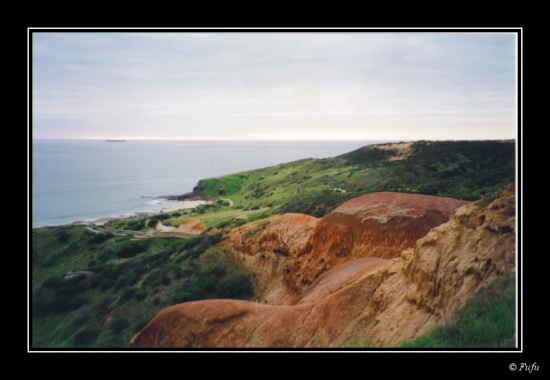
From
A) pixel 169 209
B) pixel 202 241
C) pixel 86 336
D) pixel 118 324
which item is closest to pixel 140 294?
pixel 118 324

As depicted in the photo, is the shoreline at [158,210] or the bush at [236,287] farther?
the shoreline at [158,210]

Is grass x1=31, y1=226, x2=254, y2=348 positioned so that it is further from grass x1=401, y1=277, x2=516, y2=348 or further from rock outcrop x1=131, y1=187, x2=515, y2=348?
grass x1=401, y1=277, x2=516, y2=348

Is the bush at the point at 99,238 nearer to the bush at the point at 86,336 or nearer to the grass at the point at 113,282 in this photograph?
the grass at the point at 113,282

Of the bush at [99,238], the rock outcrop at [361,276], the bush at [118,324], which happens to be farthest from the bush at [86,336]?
the bush at [99,238]

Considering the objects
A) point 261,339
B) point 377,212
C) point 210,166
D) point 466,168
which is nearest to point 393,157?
point 466,168

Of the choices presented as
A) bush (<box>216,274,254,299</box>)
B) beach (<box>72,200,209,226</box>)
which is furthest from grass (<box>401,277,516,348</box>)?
beach (<box>72,200,209,226</box>)

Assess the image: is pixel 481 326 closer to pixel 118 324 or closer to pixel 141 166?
pixel 118 324
